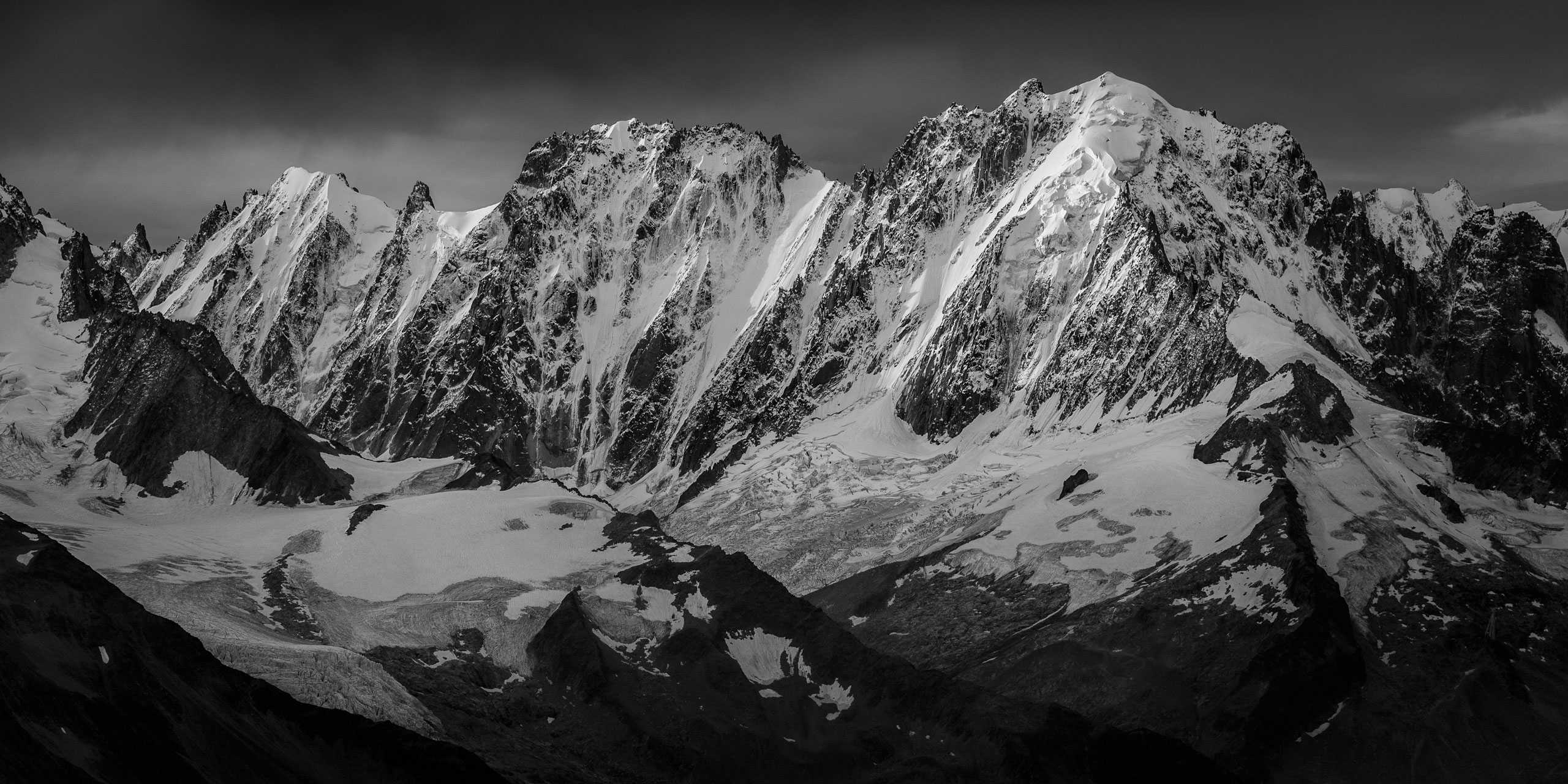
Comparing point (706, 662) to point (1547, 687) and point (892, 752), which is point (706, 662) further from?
point (1547, 687)

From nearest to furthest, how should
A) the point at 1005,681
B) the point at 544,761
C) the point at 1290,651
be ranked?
1. the point at 544,761
2. the point at 1290,651
3. the point at 1005,681

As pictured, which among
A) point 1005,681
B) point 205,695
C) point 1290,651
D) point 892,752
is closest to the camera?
point 205,695

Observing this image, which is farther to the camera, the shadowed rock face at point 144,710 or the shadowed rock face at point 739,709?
the shadowed rock face at point 739,709

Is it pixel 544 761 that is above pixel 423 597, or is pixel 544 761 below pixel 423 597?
below

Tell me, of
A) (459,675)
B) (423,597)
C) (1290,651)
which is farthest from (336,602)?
(1290,651)

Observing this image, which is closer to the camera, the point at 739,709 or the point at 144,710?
the point at 144,710

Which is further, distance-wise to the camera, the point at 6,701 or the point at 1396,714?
the point at 1396,714

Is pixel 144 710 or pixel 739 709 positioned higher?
pixel 144 710

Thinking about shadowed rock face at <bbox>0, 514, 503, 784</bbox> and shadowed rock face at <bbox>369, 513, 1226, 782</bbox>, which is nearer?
shadowed rock face at <bbox>0, 514, 503, 784</bbox>
